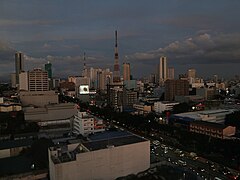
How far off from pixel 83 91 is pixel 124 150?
A: 16.2 metres

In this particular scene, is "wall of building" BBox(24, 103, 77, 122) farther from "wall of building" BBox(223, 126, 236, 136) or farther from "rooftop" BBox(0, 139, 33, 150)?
"wall of building" BBox(223, 126, 236, 136)

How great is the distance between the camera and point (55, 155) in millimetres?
5094

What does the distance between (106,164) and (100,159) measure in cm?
20

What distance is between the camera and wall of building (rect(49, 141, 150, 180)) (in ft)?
15.6

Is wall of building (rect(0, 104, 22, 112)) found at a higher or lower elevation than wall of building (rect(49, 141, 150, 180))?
higher

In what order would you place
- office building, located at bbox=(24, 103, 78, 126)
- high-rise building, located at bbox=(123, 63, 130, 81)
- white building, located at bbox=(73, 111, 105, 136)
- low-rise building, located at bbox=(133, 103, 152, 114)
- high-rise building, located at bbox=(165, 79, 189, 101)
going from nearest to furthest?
white building, located at bbox=(73, 111, 105, 136) < office building, located at bbox=(24, 103, 78, 126) < low-rise building, located at bbox=(133, 103, 152, 114) < high-rise building, located at bbox=(165, 79, 189, 101) < high-rise building, located at bbox=(123, 63, 130, 81)

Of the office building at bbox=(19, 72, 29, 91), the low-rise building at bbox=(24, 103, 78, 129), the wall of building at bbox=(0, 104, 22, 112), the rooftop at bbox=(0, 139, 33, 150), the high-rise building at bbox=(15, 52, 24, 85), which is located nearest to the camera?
the rooftop at bbox=(0, 139, 33, 150)

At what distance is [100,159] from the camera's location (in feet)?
16.6

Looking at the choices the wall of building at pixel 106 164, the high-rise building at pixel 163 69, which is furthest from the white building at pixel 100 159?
the high-rise building at pixel 163 69

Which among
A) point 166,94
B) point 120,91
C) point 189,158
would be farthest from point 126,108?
point 189,158

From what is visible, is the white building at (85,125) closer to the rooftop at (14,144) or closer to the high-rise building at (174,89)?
the rooftop at (14,144)

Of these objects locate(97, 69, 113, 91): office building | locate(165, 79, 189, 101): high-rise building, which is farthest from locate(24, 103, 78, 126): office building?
locate(97, 69, 113, 91): office building

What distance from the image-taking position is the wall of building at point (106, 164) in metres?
4.75

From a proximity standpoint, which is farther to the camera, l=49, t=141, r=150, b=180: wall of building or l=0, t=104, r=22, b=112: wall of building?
l=0, t=104, r=22, b=112: wall of building
